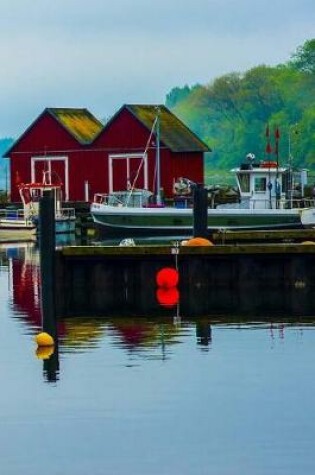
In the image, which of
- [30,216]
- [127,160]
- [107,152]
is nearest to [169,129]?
[127,160]

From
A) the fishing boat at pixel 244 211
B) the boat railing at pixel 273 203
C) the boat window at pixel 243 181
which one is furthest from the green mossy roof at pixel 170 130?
the boat window at pixel 243 181

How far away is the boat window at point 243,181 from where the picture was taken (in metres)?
86.5

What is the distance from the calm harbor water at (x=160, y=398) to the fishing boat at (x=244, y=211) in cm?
4252

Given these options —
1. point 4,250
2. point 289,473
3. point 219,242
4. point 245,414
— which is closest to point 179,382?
point 245,414

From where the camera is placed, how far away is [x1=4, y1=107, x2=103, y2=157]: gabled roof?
4387 inches

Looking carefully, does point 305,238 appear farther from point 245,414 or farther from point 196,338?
point 245,414

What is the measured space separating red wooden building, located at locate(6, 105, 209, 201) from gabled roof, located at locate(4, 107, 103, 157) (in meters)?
0.04

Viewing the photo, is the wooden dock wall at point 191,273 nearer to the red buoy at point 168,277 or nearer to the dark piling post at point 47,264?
the red buoy at point 168,277

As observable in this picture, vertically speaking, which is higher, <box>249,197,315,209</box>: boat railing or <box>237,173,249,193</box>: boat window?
<box>237,173,249,193</box>: boat window

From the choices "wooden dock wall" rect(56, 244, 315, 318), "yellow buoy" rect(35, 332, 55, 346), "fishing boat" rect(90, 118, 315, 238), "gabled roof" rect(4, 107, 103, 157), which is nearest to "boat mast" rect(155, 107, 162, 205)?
"fishing boat" rect(90, 118, 315, 238)

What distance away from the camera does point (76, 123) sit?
374 ft

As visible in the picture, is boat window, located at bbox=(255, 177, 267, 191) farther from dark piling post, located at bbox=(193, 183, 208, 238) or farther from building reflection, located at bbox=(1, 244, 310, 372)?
building reflection, located at bbox=(1, 244, 310, 372)

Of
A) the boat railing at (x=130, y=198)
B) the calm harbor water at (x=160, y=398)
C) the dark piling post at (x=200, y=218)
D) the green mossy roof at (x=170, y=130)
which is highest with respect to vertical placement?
the green mossy roof at (x=170, y=130)

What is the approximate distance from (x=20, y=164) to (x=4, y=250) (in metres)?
29.3
